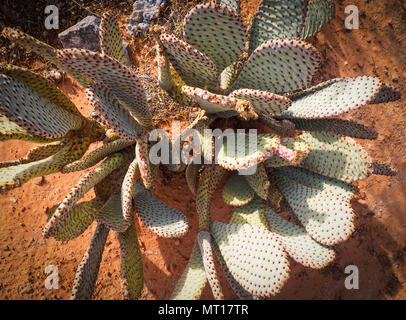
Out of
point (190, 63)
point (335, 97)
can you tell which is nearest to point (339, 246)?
point (335, 97)

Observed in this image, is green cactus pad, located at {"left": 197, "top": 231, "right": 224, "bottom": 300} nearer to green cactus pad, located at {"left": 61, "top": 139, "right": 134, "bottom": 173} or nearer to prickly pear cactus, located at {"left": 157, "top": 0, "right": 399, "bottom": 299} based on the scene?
prickly pear cactus, located at {"left": 157, "top": 0, "right": 399, "bottom": 299}

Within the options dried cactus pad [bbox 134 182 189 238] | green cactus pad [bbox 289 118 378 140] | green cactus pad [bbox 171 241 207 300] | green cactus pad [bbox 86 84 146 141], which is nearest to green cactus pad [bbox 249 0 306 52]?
green cactus pad [bbox 289 118 378 140]

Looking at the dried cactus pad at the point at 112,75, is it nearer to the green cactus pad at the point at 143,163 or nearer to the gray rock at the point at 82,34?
the green cactus pad at the point at 143,163

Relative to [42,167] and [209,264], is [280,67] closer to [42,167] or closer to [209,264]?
[209,264]

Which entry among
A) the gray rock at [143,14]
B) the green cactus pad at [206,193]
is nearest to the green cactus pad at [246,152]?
the green cactus pad at [206,193]

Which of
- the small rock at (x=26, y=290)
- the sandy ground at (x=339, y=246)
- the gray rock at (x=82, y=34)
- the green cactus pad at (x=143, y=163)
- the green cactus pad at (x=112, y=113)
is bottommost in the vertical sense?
the small rock at (x=26, y=290)
